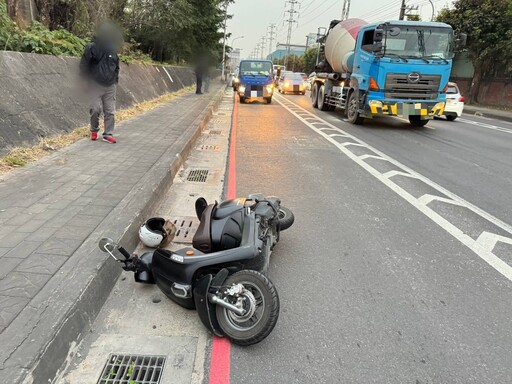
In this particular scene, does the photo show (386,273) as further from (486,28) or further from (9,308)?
(486,28)

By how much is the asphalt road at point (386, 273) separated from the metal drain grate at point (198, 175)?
0.58 m

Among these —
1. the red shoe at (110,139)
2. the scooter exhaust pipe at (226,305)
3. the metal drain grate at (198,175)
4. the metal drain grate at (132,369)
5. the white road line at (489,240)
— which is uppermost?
the scooter exhaust pipe at (226,305)

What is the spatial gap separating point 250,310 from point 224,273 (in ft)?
0.99

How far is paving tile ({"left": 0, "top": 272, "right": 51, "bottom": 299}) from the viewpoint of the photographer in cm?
275

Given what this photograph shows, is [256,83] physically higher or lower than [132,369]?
higher

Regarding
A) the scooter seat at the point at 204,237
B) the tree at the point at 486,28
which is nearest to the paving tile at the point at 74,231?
the scooter seat at the point at 204,237

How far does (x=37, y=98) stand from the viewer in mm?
7090

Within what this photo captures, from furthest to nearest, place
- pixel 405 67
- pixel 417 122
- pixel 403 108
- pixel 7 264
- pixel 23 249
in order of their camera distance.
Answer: pixel 417 122 → pixel 403 108 → pixel 405 67 → pixel 23 249 → pixel 7 264

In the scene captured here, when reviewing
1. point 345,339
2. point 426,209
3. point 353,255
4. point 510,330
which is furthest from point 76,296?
point 426,209

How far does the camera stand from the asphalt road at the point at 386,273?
2609mm

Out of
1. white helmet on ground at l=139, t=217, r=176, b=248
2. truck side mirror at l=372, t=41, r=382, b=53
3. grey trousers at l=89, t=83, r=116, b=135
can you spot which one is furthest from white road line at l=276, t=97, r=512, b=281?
grey trousers at l=89, t=83, r=116, b=135

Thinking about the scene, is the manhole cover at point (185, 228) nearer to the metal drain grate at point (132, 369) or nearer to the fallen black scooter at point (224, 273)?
the fallen black scooter at point (224, 273)

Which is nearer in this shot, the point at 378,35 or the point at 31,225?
the point at 31,225

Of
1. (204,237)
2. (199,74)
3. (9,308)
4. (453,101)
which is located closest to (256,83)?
(199,74)
